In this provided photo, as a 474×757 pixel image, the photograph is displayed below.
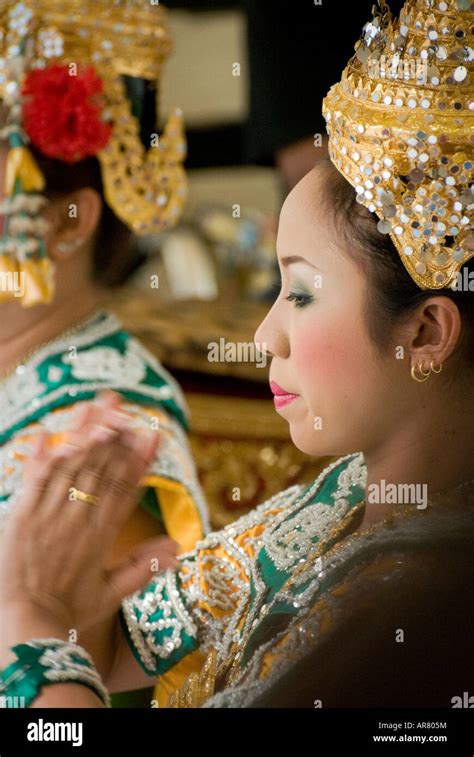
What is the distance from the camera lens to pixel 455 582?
1266 millimetres

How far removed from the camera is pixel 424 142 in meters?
1.18

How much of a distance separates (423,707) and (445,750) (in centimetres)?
7

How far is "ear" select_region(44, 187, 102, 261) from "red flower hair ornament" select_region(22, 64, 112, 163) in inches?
2.3

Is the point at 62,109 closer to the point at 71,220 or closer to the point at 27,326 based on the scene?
the point at 71,220

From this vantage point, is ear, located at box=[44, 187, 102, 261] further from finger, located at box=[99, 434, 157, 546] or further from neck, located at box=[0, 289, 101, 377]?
finger, located at box=[99, 434, 157, 546]

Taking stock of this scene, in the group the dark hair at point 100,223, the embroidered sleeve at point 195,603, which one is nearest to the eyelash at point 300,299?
the embroidered sleeve at point 195,603

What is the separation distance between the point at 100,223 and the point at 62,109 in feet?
0.46

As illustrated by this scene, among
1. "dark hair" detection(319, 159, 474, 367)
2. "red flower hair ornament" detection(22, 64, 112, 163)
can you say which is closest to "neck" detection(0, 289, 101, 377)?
"red flower hair ornament" detection(22, 64, 112, 163)

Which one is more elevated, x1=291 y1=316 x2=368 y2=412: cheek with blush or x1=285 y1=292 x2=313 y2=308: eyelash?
x1=285 y1=292 x2=313 y2=308: eyelash

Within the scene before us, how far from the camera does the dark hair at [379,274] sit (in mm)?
1211

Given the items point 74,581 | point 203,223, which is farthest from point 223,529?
point 203,223

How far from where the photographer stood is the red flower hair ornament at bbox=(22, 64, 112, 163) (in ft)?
4.74

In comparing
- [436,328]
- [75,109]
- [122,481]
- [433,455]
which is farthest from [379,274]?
[75,109]

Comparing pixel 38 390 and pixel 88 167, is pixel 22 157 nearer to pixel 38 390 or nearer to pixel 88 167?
pixel 88 167
